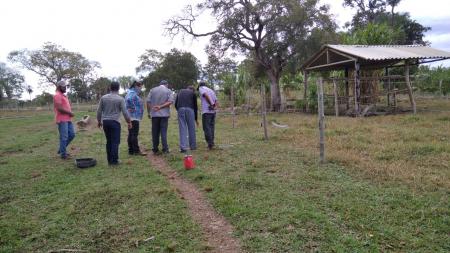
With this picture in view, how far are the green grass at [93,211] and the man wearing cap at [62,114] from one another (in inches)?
38.6

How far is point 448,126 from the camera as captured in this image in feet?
34.3

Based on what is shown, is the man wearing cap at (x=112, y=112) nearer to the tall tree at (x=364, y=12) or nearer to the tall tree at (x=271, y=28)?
the tall tree at (x=271, y=28)

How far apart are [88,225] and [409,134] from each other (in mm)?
8030

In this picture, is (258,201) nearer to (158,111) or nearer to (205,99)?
(158,111)

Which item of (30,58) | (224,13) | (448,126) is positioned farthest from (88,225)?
(30,58)

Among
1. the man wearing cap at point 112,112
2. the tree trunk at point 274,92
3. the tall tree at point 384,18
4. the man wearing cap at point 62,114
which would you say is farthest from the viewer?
the tall tree at point 384,18

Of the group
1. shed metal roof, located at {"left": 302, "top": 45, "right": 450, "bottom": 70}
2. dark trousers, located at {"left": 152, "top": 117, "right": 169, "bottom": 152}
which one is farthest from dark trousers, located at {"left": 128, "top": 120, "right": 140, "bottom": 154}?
shed metal roof, located at {"left": 302, "top": 45, "right": 450, "bottom": 70}

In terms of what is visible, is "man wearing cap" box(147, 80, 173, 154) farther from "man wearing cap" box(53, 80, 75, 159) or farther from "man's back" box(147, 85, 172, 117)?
"man wearing cap" box(53, 80, 75, 159)

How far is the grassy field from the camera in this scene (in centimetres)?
367

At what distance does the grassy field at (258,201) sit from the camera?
3.67m

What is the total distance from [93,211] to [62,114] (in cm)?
434

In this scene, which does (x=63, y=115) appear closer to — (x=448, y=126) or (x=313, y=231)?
(x=313, y=231)

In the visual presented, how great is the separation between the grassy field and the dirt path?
10 centimetres

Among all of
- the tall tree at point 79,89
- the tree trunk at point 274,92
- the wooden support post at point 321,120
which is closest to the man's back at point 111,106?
the wooden support post at point 321,120
